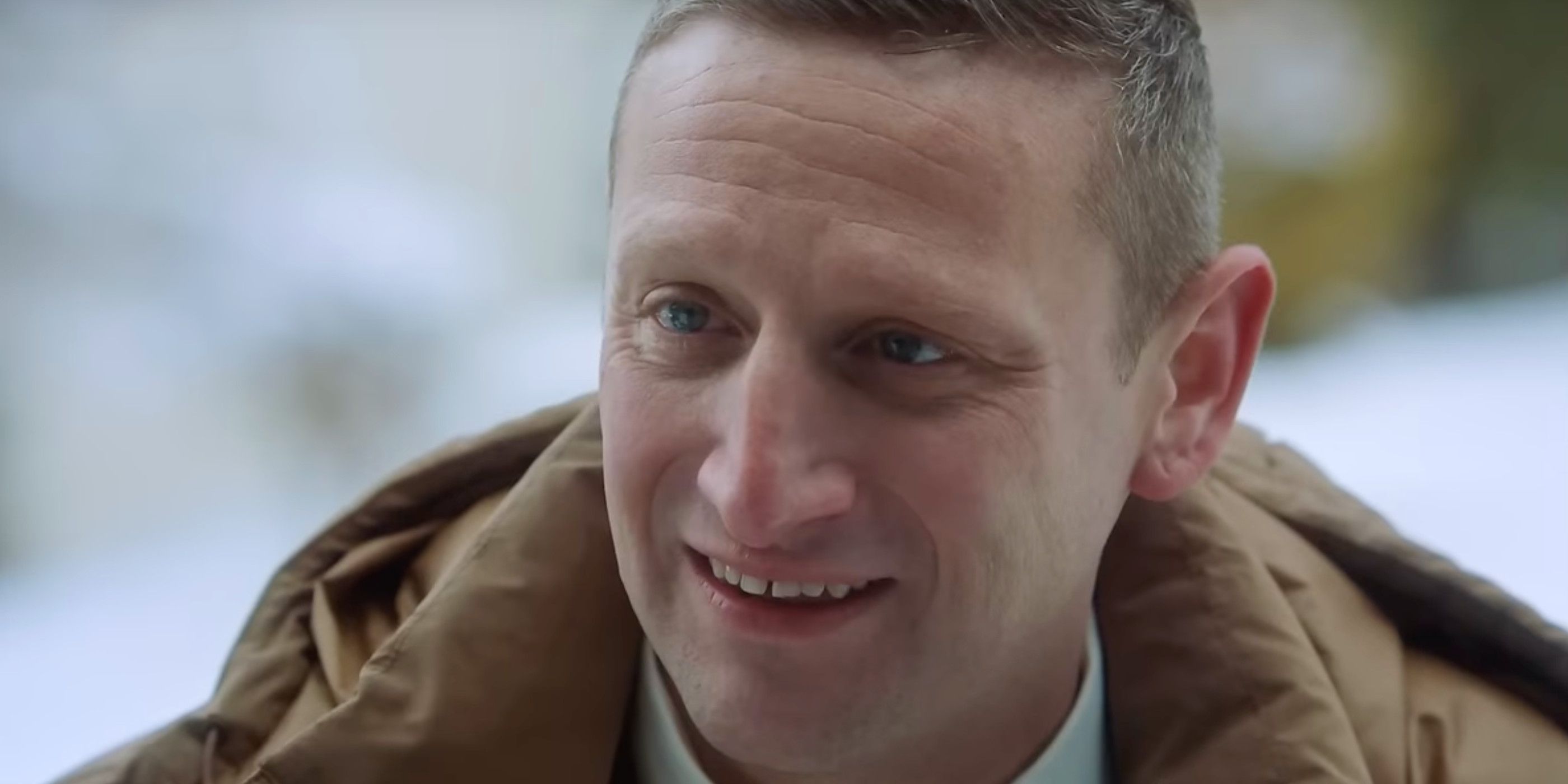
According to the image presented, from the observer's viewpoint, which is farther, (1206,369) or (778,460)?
(1206,369)

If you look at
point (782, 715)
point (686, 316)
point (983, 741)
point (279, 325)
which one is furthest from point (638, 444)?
point (279, 325)

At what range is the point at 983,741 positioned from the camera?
1.18m

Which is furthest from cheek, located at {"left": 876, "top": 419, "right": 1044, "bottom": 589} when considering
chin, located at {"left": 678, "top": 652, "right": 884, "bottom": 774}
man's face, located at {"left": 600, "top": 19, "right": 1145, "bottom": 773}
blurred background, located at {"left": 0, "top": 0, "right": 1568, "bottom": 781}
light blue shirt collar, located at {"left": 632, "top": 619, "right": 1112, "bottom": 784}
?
blurred background, located at {"left": 0, "top": 0, "right": 1568, "bottom": 781}

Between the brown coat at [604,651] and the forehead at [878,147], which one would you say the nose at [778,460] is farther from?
the brown coat at [604,651]

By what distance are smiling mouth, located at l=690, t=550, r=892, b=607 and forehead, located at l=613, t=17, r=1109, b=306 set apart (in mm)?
222

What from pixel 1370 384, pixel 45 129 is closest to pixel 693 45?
pixel 45 129

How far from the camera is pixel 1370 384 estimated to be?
2.78 m

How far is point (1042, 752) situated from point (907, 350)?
0.39 meters

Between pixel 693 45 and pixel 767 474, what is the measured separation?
30cm

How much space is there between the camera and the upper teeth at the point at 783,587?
3.38ft

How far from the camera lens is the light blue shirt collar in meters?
1.22

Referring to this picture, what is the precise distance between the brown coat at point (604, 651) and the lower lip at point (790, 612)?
23 centimetres

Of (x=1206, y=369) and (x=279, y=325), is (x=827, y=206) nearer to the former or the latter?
(x=1206, y=369)

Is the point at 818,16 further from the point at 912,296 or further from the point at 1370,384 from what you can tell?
the point at 1370,384
